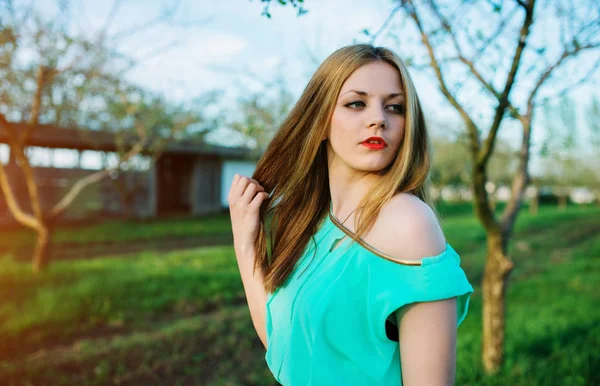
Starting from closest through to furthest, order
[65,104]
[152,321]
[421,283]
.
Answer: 1. [421,283]
2. [152,321]
3. [65,104]

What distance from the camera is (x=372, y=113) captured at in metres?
1.40

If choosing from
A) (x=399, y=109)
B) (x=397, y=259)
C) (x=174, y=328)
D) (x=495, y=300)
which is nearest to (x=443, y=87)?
(x=495, y=300)

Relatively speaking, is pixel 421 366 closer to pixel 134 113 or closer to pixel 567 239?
pixel 134 113

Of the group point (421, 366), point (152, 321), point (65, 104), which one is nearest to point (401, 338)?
point (421, 366)

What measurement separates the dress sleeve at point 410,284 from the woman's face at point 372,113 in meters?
0.34

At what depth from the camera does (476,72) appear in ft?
12.1

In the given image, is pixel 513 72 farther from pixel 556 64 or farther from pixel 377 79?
pixel 377 79

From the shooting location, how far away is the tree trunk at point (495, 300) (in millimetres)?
3914

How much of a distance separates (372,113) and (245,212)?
567mm

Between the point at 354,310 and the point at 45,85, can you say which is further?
the point at 45,85

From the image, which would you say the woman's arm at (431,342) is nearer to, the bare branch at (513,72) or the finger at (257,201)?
the finger at (257,201)

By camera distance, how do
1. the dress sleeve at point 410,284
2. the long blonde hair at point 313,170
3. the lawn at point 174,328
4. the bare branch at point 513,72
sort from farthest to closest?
1. the lawn at point 174,328
2. the bare branch at point 513,72
3. the long blonde hair at point 313,170
4. the dress sleeve at point 410,284

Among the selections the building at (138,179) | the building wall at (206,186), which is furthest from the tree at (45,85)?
the building wall at (206,186)

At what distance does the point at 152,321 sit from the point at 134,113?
4342 mm
